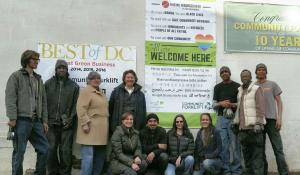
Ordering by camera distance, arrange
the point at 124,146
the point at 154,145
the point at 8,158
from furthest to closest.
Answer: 1. the point at 8,158
2. the point at 154,145
3. the point at 124,146

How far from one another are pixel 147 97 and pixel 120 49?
0.96 metres

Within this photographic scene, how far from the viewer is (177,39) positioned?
24.7 feet

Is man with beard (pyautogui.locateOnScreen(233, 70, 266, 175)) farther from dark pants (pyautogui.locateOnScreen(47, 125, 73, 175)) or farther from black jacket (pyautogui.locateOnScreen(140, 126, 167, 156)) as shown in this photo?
dark pants (pyautogui.locateOnScreen(47, 125, 73, 175))

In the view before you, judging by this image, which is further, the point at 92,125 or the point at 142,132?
the point at 142,132

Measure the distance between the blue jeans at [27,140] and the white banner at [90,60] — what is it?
145 cm

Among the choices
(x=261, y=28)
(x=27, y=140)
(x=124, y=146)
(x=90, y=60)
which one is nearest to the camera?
(x=27, y=140)

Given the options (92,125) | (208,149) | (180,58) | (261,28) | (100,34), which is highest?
(261,28)

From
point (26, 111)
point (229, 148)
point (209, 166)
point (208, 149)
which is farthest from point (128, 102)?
point (229, 148)

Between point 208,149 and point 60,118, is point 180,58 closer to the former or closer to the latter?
point 208,149

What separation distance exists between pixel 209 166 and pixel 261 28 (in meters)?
2.92

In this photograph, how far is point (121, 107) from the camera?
6.73 m

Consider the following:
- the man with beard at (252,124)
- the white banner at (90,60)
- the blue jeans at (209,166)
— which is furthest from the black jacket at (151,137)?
the man with beard at (252,124)

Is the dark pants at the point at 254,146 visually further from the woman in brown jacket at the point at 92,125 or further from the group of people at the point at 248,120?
the woman in brown jacket at the point at 92,125

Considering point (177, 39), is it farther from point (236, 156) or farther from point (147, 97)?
point (236, 156)
